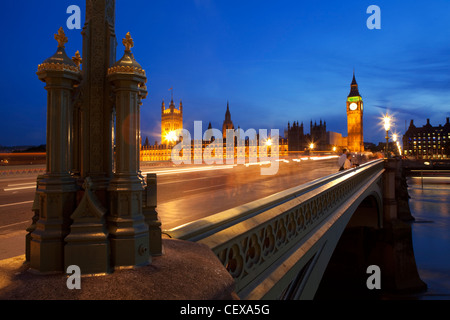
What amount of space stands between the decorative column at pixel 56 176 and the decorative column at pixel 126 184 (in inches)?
13.2

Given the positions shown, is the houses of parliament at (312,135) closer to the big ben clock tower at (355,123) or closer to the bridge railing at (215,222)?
the big ben clock tower at (355,123)

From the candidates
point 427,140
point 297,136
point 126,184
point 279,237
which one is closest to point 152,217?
Answer: point 126,184

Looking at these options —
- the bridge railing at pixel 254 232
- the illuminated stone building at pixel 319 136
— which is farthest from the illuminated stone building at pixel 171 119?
the bridge railing at pixel 254 232

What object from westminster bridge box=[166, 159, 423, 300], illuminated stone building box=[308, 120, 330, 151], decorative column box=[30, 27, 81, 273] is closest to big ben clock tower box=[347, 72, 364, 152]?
illuminated stone building box=[308, 120, 330, 151]

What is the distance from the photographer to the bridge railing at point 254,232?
10.9ft

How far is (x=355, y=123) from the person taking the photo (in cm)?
13338

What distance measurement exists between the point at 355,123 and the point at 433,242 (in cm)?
10254

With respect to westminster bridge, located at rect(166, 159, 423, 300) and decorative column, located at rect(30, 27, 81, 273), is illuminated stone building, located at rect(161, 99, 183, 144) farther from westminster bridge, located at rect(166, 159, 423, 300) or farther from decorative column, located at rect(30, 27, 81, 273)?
decorative column, located at rect(30, 27, 81, 273)

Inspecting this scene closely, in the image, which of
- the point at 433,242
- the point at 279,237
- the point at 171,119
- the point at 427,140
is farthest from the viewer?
the point at 427,140

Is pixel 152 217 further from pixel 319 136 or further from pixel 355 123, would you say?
pixel 355 123

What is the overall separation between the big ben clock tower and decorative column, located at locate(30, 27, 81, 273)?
136 m

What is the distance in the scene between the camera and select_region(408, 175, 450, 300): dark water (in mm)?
26461

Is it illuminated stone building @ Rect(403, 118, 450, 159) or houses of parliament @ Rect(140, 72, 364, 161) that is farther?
illuminated stone building @ Rect(403, 118, 450, 159)
